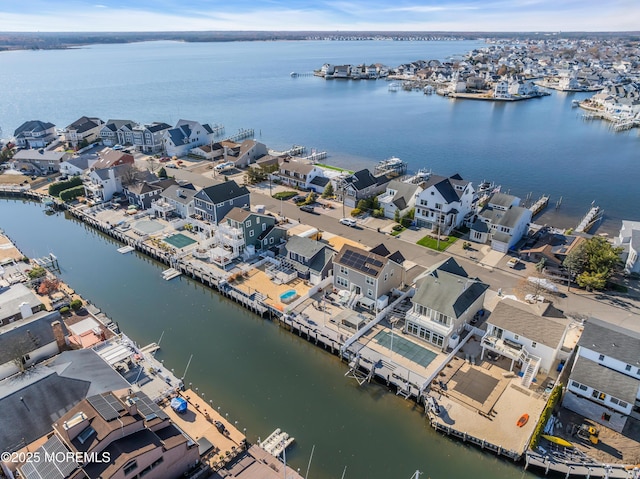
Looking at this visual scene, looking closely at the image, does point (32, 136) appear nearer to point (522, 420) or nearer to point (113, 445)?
point (113, 445)

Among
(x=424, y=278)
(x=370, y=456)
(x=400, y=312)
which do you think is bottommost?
(x=370, y=456)

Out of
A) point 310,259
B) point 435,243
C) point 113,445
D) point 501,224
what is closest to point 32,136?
point 310,259

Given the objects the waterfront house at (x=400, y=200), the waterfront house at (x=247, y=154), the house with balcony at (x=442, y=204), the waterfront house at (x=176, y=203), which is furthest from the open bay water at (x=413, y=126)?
the waterfront house at (x=176, y=203)

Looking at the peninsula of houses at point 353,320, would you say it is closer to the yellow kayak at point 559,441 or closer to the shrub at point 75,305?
the yellow kayak at point 559,441

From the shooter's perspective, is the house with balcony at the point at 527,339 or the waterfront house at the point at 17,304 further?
the waterfront house at the point at 17,304

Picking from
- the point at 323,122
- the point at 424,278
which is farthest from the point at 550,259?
the point at 323,122

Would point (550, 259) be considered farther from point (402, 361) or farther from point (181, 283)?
Answer: point (181, 283)
